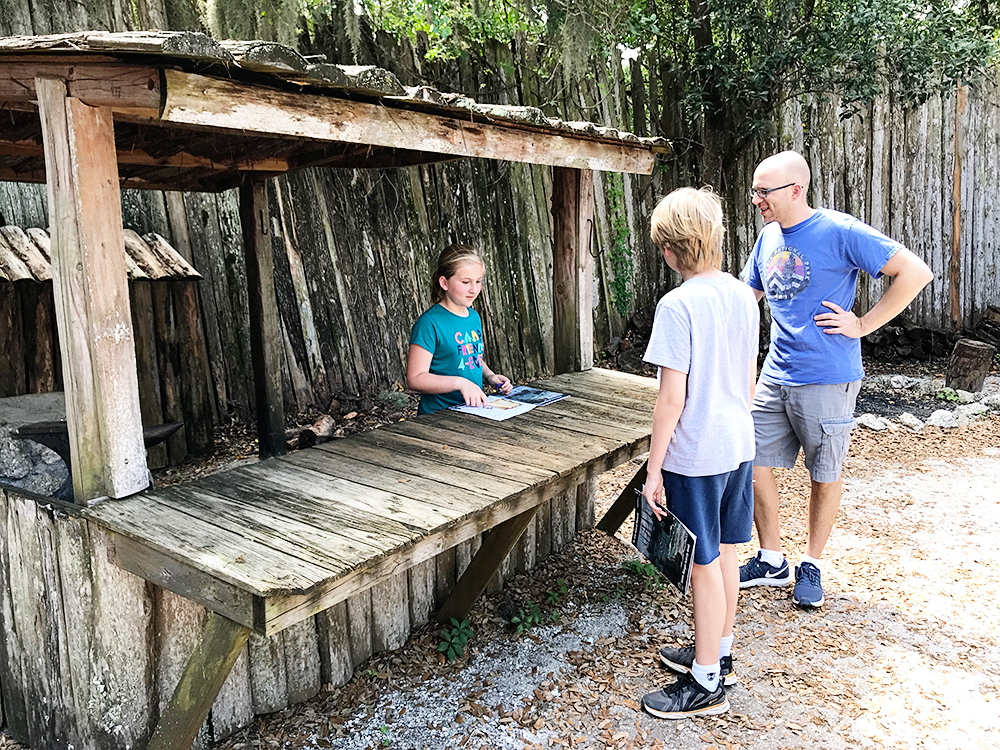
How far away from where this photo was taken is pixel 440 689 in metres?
3.21

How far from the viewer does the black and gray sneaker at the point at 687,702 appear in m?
2.92

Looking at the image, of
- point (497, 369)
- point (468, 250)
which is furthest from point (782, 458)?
point (497, 369)

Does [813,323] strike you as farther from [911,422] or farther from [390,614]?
[911,422]

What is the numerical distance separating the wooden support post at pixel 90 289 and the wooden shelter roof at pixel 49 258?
6.66 ft

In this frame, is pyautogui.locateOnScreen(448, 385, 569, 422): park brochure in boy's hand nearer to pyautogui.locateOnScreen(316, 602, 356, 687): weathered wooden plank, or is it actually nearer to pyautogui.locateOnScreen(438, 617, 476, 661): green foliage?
pyautogui.locateOnScreen(438, 617, 476, 661): green foliage

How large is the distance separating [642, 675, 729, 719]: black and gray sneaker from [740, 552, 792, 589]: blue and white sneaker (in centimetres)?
105

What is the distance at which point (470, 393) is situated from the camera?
12.2ft

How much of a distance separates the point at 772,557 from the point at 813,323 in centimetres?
122

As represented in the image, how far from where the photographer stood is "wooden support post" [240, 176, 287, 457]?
16.0 ft

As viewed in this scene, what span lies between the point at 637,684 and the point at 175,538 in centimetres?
194

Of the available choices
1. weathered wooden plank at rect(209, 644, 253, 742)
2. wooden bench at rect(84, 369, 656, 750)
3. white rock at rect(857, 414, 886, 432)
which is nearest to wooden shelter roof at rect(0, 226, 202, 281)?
wooden bench at rect(84, 369, 656, 750)

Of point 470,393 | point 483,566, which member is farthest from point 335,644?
point 470,393

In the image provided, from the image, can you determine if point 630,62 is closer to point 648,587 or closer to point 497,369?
point 497,369

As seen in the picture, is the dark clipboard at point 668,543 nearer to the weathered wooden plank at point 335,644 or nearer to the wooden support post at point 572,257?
the weathered wooden plank at point 335,644
